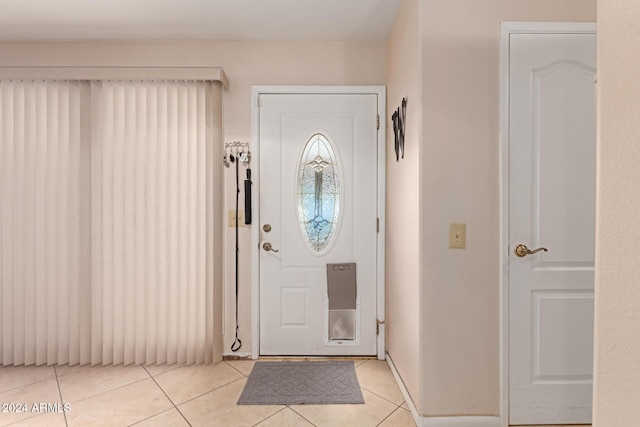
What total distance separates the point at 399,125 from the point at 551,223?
1.03m

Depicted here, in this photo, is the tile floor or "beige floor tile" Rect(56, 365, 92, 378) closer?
the tile floor

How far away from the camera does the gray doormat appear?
2113mm

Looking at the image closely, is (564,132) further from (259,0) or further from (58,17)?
(58,17)

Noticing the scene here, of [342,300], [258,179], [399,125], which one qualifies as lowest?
[342,300]

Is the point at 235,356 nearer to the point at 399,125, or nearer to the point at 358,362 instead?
the point at 358,362

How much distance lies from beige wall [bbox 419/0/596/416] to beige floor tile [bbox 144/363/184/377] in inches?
69.1

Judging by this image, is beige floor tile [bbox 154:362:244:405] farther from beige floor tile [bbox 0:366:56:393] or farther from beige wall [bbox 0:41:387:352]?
beige floor tile [bbox 0:366:56:393]

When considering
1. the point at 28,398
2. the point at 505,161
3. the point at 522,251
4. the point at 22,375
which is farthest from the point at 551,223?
the point at 22,375

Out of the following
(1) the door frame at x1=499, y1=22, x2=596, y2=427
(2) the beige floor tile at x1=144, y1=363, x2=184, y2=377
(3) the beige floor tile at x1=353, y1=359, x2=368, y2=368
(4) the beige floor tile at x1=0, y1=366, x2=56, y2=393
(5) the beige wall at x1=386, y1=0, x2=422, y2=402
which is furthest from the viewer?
(3) the beige floor tile at x1=353, y1=359, x2=368, y2=368

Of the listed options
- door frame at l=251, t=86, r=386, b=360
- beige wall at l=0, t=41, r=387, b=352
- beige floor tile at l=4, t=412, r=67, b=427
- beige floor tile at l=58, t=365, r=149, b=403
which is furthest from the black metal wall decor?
beige floor tile at l=4, t=412, r=67, b=427

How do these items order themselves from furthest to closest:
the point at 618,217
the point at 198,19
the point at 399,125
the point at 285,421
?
the point at 198,19, the point at 399,125, the point at 285,421, the point at 618,217

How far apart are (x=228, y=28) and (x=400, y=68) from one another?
4.14ft

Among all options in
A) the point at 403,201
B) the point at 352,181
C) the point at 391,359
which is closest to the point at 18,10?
the point at 352,181

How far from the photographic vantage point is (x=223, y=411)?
2.01 meters
